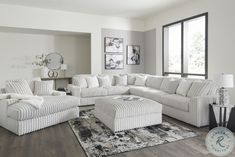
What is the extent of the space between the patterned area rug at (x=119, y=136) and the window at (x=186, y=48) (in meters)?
2.33

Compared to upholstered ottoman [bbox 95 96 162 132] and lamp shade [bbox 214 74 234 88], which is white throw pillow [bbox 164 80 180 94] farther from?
lamp shade [bbox 214 74 234 88]

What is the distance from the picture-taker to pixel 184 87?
13.9 feet

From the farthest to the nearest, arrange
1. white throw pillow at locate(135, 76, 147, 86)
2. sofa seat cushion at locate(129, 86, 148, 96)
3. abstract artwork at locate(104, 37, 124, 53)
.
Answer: abstract artwork at locate(104, 37, 124, 53) < white throw pillow at locate(135, 76, 147, 86) < sofa seat cushion at locate(129, 86, 148, 96)

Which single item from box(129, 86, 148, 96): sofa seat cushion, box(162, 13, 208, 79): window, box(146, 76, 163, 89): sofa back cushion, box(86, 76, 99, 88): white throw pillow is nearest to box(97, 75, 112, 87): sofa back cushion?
box(86, 76, 99, 88): white throw pillow

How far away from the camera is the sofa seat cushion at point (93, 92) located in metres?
5.16

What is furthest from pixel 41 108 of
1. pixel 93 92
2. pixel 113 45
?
pixel 113 45

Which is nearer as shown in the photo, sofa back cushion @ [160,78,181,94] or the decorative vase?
sofa back cushion @ [160,78,181,94]

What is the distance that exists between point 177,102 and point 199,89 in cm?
52

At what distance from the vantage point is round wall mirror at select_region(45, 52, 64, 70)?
681cm

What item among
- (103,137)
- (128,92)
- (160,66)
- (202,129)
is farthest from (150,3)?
(103,137)

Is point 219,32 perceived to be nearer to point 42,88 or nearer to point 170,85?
point 170,85

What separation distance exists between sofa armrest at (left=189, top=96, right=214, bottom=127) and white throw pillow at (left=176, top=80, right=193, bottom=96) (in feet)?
2.23

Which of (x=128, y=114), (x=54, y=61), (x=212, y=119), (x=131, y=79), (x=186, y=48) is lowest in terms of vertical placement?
(x=212, y=119)

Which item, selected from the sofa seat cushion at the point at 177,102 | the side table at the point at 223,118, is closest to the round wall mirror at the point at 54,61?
the sofa seat cushion at the point at 177,102
